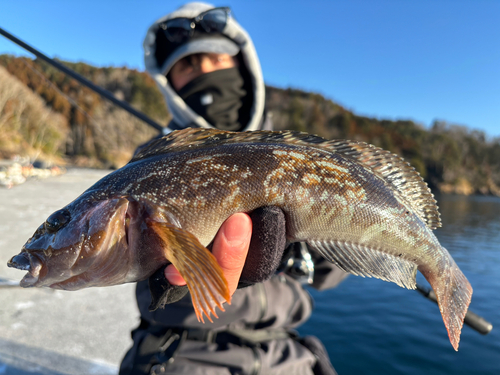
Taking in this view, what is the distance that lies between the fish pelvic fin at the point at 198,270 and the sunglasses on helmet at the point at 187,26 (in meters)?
3.16

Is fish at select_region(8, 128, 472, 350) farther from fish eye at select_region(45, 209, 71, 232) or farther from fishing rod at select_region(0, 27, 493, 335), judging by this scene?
fishing rod at select_region(0, 27, 493, 335)

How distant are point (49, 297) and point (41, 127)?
4469 centimetres

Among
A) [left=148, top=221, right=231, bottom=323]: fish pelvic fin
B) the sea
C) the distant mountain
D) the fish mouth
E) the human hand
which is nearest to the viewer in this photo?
[left=148, top=221, right=231, bottom=323]: fish pelvic fin

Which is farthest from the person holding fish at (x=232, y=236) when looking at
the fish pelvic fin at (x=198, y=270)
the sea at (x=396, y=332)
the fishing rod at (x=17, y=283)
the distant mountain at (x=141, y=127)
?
the distant mountain at (x=141, y=127)

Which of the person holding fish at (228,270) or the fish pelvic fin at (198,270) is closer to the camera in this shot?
the fish pelvic fin at (198,270)

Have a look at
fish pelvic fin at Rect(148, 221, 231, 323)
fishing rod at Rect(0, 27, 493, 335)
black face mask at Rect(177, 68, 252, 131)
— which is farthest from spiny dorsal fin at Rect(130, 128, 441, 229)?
fishing rod at Rect(0, 27, 493, 335)

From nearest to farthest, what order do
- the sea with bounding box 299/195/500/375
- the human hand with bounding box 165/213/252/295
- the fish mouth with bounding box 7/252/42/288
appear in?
the fish mouth with bounding box 7/252/42/288 < the human hand with bounding box 165/213/252/295 < the sea with bounding box 299/195/500/375

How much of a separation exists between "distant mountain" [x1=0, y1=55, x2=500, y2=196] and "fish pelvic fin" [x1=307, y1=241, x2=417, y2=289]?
4240 cm

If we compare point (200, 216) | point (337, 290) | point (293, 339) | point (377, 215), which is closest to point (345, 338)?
point (337, 290)

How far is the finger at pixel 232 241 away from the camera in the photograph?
1.89 m

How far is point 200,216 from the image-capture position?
1.90m

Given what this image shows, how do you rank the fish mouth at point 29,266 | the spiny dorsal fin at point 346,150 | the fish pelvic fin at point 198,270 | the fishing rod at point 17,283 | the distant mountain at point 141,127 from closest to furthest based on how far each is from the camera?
the fish pelvic fin at point 198,270 < the fish mouth at point 29,266 < the spiny dorsal fin at point 346,150 < the fishing rod at point 17,283 < the distant mountain at point 141,127

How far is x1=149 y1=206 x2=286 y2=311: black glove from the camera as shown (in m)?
1.88

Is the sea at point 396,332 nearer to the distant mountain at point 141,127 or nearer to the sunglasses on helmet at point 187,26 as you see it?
the sunglasses on helmet at point 187,26
